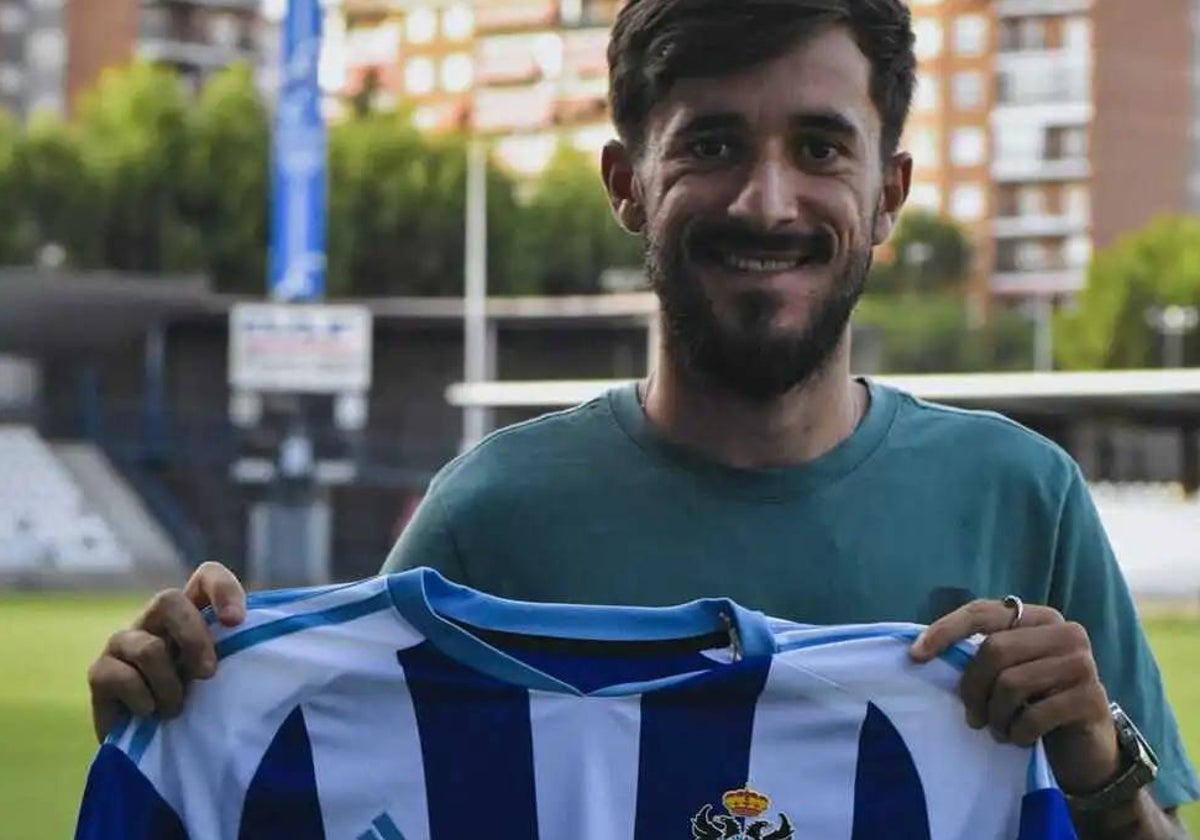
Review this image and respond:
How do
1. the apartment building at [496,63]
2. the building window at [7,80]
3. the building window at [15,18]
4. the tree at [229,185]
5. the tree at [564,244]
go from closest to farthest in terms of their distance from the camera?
the tree at [229,185] < the tree at [564,244] < the building window at [7,80] < the building window at [15,18] < the apartment building at [496,63]

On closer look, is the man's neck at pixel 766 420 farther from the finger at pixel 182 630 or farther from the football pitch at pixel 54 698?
the football pitch at pixel 54 698

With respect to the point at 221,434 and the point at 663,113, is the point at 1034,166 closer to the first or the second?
the point at 221,434

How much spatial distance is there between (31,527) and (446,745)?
2959 cm

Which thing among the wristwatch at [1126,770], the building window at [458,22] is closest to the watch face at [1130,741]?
the wristwatch at [1126,770]

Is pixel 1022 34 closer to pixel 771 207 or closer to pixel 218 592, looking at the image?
pixel 771 207

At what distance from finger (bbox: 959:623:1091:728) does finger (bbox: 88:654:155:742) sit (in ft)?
2.64

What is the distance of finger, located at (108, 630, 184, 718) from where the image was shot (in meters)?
2.14

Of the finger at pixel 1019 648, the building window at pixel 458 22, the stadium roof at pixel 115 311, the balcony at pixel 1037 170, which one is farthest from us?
the building window at pixel 458 22

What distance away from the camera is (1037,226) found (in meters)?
69.6

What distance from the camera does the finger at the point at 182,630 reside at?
7.06ft

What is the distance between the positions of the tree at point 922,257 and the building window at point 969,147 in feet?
16.1

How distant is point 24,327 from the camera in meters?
33.4

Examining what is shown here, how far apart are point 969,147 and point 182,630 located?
68528 mm

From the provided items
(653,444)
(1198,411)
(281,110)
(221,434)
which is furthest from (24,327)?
(653,444)
